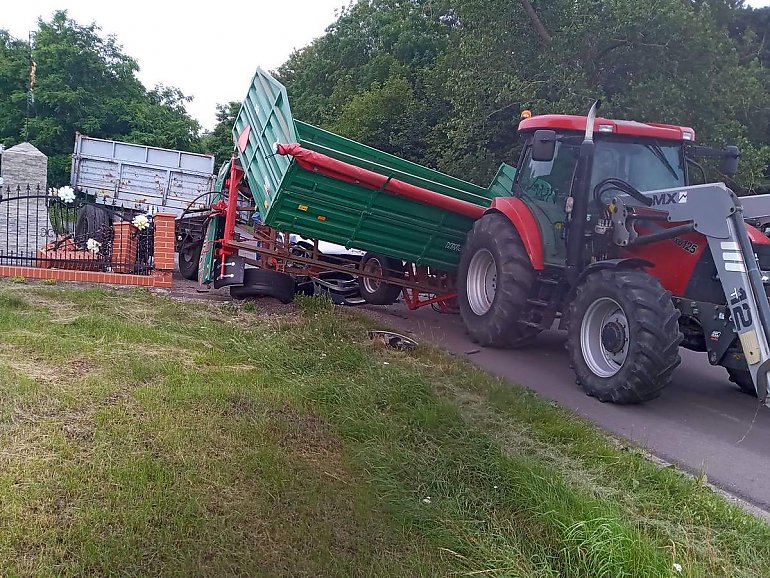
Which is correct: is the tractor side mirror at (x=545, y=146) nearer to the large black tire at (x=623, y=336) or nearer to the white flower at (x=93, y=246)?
the large black tire at (x=623, y=336)

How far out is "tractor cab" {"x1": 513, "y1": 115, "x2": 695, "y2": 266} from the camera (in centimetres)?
656

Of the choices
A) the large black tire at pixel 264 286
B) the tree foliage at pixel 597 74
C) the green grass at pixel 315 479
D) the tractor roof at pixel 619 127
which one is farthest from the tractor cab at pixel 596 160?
the tree foliage at pixel 597 74

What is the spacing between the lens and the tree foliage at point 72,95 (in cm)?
2814

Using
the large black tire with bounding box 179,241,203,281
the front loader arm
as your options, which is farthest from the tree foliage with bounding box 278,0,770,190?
the front loader arm

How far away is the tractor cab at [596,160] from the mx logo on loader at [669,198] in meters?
0.56

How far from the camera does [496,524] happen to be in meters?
3.25

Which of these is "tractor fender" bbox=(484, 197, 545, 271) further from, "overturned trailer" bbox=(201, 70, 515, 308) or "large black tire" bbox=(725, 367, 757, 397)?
"large black tire" bbox=(725, 367, 757, 397)

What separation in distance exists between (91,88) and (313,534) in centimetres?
3104

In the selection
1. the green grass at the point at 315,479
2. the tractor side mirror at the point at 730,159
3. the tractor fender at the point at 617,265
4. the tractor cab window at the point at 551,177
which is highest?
the tractor side mirror at the point at 730,159

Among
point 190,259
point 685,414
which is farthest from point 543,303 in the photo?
point 190,259

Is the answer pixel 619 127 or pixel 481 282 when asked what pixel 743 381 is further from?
pixel 481 282

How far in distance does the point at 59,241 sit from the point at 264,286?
494 centimetres

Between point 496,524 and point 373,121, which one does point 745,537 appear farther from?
point 373,121

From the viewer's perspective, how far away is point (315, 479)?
11.8 feet
